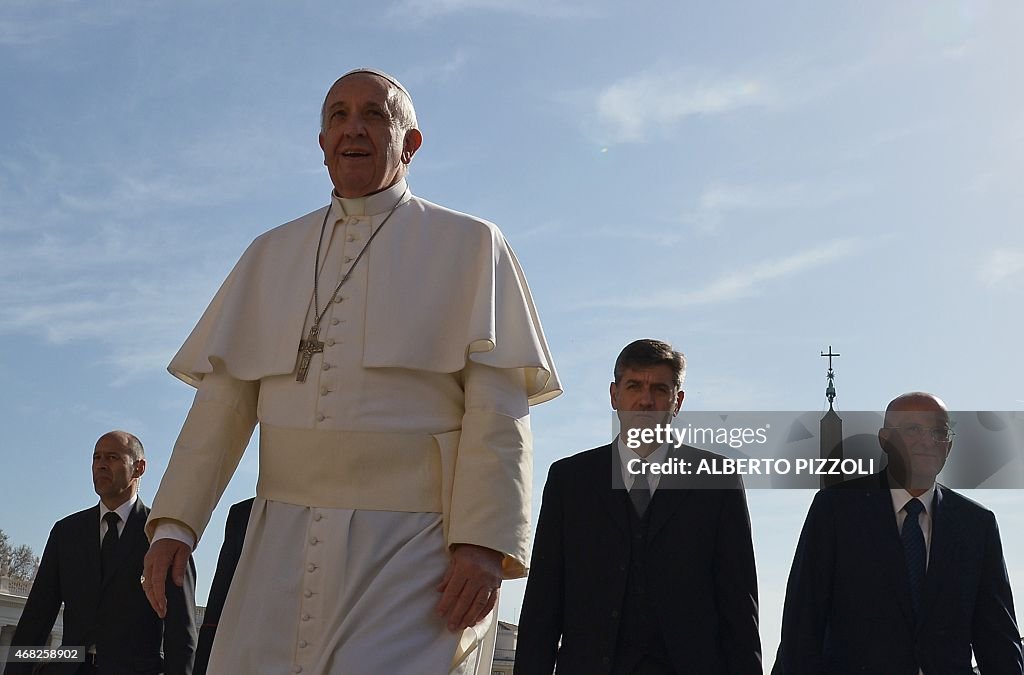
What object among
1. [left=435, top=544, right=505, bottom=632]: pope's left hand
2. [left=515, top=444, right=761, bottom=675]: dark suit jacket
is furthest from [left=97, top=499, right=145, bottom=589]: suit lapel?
[left=435, top=544, right=505, bottom=632]: pope's left hand

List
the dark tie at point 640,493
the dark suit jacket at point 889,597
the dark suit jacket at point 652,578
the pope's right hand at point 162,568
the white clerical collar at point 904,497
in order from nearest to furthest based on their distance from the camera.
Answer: the pope's right hand at point 162,568 → the dark suit jacket at point 652,578 → the dark tie at point 640,493 → the dark suit jacket at point 889,597 → the white clerical collar at point 904,497

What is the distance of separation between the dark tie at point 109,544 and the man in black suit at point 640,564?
3817mm

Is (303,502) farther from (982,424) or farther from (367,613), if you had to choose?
(982,424)

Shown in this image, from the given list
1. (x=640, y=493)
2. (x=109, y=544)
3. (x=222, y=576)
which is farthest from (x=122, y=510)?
(x=640, y=493)

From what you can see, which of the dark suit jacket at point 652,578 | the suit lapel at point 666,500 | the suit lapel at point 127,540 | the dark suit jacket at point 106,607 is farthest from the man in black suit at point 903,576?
the suit lapel at point 127,540

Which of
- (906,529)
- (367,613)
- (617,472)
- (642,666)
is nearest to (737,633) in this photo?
(642,666)

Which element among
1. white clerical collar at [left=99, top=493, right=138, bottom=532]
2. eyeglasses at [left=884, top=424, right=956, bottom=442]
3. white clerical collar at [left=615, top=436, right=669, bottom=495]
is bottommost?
white clerical collar at [left=615, top=436, right=669, bottom=495]

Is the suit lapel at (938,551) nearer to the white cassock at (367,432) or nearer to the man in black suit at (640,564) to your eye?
the man in black suit at (640,564)

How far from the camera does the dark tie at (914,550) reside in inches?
259

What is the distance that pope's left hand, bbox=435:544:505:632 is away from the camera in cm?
403

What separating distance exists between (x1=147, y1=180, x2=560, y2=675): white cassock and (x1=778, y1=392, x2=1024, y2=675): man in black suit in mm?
2693

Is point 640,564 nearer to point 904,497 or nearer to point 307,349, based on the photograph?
point 904,497

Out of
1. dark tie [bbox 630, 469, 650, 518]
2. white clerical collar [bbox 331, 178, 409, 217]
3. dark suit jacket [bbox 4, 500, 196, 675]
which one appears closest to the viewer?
white clerical collar [bbox 331, 178, 409, 217]

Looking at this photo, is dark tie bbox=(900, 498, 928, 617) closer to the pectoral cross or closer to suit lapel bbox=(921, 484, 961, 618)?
suit lapel bbox=(921, 484, 961, 618)
